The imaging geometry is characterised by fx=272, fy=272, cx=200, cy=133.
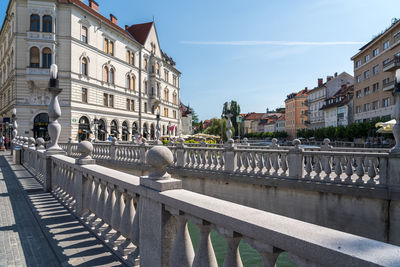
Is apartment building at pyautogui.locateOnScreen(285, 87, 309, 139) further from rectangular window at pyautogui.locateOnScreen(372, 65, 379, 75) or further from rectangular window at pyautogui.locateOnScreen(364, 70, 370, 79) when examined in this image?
rectangular window at pyautogui.locateOnScreen(372, 65, 379, 75)

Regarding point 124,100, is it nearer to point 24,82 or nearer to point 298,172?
point 24,82

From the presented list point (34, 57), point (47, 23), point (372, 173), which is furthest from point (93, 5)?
point (372, 173)

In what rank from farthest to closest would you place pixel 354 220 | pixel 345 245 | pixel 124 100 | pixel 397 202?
1. pixel 124 100
2. pixel 354 220
3. pixel 397 202
4. pixel 345 245

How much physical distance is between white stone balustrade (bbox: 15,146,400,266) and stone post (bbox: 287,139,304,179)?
605 cm

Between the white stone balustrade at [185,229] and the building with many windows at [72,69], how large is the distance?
2021cm

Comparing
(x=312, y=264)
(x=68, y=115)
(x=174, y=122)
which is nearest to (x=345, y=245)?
(x=312, y=264)

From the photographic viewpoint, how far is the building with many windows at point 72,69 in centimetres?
2892

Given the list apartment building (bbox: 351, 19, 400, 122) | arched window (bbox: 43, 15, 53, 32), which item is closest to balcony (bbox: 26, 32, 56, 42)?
arched window (bbox: 43, 15, 53, 32)

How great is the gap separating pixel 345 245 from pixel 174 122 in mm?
59834

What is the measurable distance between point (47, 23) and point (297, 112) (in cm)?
7403

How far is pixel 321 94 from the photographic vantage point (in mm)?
70688

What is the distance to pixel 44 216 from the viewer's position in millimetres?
4871

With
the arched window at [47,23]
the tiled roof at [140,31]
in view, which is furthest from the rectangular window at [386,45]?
the arched window at [47,23]

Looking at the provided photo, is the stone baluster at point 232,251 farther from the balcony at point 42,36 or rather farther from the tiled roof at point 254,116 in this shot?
the tiled roof at point 254,116
